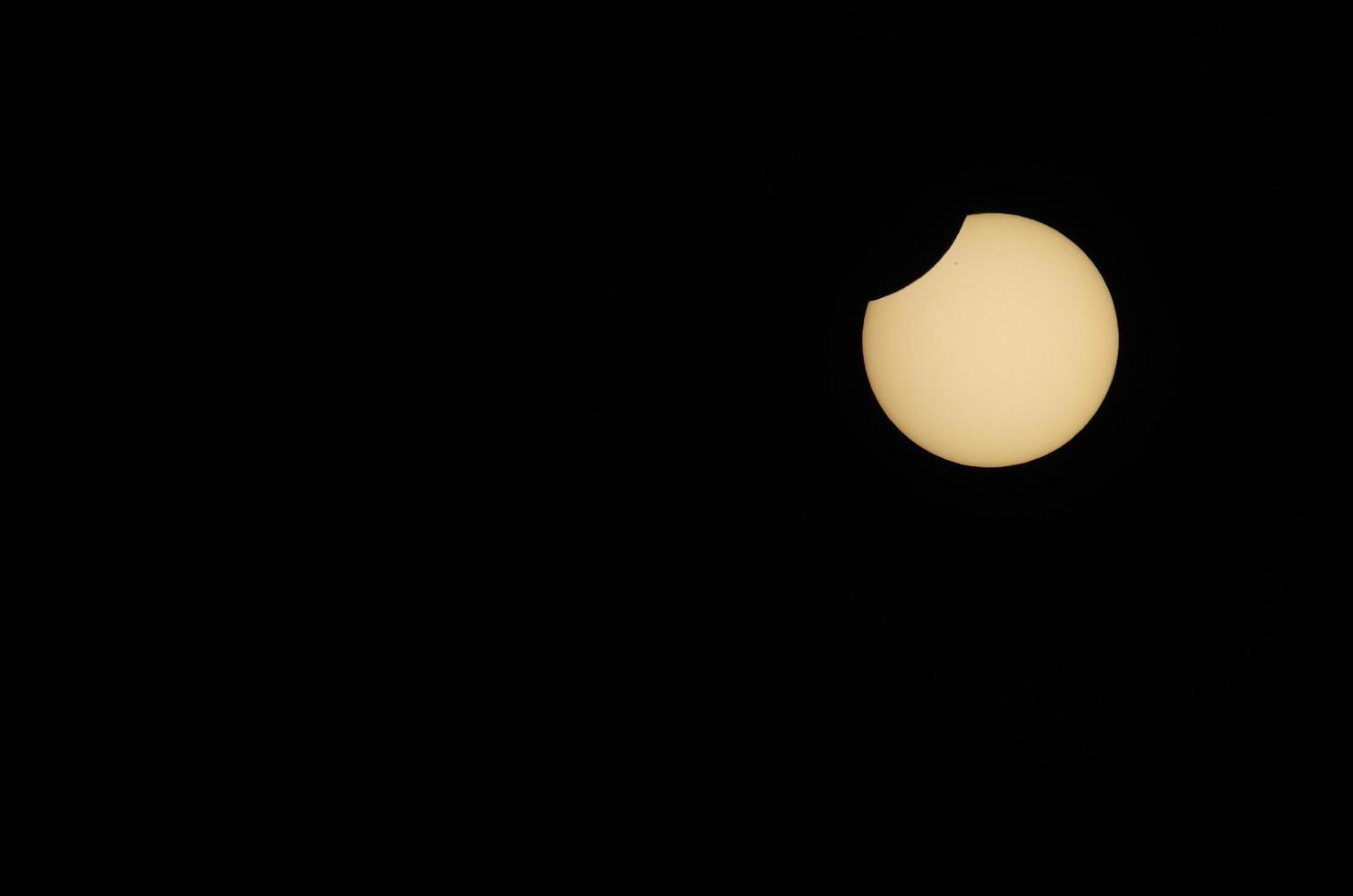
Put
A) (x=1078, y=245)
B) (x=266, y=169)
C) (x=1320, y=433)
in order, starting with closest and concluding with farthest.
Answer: (x=1078, y=245) → (x=1320, y=433) → (x=266, y=169)

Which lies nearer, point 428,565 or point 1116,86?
point 1116,86

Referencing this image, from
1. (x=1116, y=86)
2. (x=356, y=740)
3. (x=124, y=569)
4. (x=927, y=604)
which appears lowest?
(x=356, y=740)

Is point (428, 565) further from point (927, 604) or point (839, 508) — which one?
point (927, 604)

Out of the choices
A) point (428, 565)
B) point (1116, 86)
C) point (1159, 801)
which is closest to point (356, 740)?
point (428, 565)

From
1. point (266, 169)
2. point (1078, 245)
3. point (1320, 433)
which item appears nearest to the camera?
point (1078, 245)

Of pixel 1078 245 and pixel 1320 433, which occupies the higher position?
pixel 1078 245

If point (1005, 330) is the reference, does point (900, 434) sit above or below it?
below
